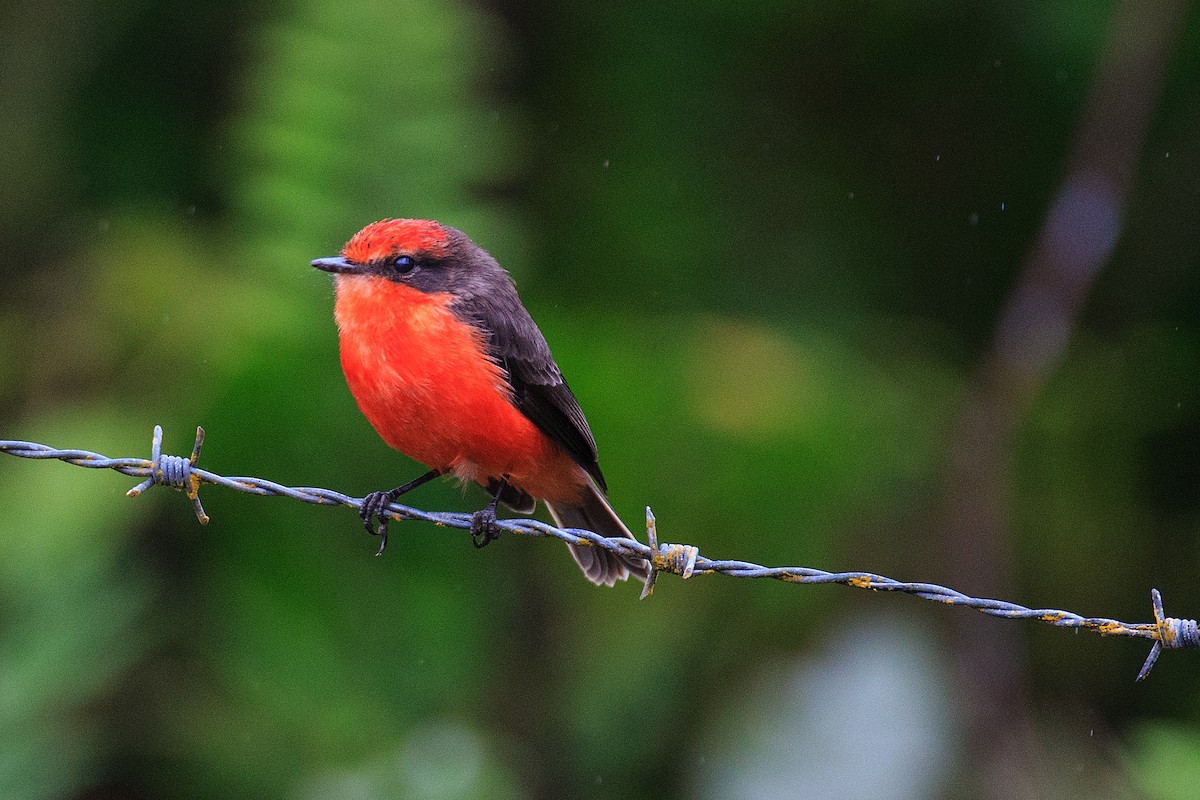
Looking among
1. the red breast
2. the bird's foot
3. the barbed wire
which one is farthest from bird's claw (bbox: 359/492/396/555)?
the barbed wire

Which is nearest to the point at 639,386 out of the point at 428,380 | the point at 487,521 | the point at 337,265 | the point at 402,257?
the point at 402,257

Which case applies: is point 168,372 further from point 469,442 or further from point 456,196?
point 469,442

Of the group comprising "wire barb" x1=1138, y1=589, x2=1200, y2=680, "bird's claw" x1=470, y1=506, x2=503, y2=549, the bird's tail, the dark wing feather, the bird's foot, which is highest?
"wire barb" x1=1138, y1=589, x2=1200, y2=680

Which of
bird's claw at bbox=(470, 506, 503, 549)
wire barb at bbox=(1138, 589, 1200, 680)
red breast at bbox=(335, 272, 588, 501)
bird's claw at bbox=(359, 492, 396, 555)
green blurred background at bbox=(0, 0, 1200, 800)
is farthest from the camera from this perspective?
green blurred background at bbox=(0, 0, 1200, 800)

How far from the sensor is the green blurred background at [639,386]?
21.1 feet

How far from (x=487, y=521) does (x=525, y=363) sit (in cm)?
84

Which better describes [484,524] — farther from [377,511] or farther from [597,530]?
[597,530]

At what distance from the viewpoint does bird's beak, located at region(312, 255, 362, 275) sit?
5070 millimetres

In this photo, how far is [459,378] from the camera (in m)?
4.79

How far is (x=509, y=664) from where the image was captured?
705 centimetres

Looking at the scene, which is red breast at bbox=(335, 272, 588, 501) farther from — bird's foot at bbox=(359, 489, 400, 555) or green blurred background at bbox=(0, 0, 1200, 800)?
green blurred background at bbox=(0, 0, 1200, 800)

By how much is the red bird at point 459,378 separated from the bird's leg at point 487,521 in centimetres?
1

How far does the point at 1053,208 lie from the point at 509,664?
11.1ft

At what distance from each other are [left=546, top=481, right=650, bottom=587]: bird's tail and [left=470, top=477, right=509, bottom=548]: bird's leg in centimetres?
33
